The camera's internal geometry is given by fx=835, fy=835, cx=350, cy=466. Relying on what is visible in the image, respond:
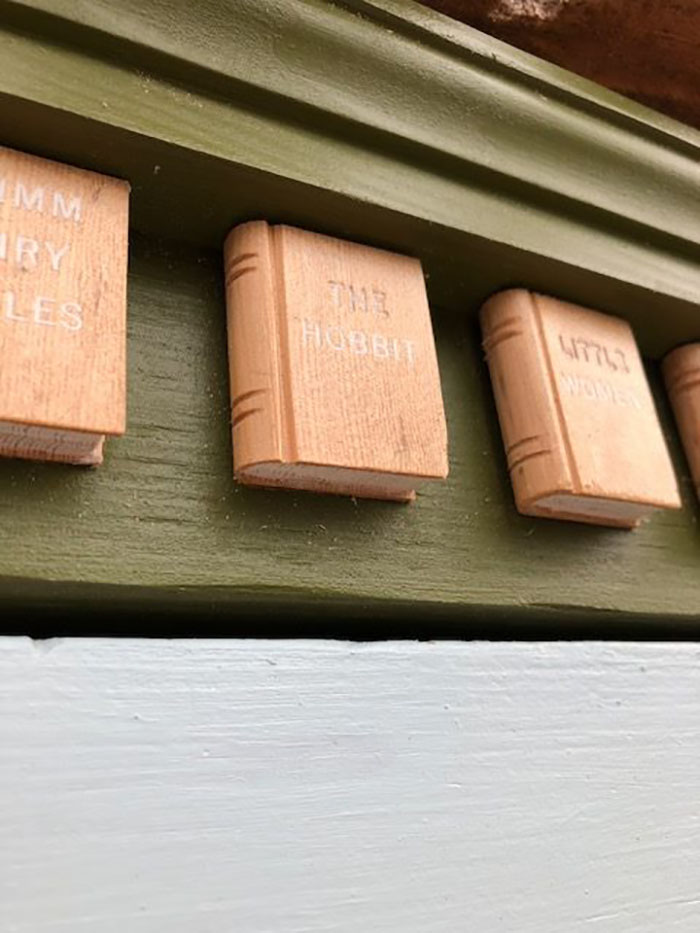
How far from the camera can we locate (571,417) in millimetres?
566

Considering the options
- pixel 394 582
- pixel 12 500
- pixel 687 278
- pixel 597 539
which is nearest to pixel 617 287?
pixel 687 278

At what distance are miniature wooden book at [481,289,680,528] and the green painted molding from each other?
1.3 inches

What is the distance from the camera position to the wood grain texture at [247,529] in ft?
1.41

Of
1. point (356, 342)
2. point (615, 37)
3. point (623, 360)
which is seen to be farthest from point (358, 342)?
point (615, 37)

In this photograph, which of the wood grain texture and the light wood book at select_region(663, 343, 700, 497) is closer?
the wood grain texture

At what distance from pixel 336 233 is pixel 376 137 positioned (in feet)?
0.22

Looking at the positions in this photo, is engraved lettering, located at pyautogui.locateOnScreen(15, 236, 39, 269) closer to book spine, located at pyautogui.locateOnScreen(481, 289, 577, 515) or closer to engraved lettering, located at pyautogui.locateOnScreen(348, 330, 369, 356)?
engraved lettering, located at pyautogui.locateOnScreen(348, 330, 369, 356)

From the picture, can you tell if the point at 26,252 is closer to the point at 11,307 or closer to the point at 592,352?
the point at 11,307

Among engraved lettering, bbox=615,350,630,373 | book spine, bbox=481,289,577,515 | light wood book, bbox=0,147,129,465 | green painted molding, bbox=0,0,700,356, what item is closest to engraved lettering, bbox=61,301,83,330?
light wood book, bbox=0,147,129,465

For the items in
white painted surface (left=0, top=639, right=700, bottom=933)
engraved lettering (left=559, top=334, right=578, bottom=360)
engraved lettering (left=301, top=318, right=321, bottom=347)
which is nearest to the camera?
white painted surface (left=0, top=639, right=700, bottom=933)

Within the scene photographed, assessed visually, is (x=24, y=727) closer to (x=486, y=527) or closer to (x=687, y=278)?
(x=486, y=527)

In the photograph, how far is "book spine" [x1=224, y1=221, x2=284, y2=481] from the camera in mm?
466

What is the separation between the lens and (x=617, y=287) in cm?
64

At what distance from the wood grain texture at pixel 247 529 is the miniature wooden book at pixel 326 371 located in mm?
22
